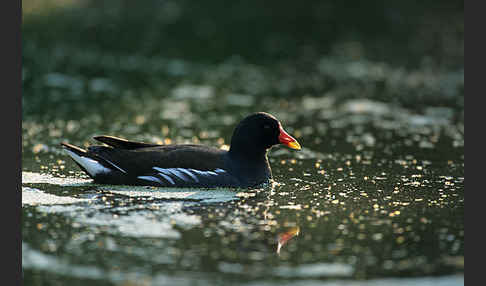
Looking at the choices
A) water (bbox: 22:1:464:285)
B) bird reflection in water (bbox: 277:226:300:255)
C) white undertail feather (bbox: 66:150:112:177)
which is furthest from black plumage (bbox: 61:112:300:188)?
bird reflection in water (bbox: 277:226:300:255)

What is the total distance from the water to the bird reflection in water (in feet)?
0.08

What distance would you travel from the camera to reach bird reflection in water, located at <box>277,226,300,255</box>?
8.45 m

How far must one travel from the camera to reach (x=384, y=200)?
10.5 m

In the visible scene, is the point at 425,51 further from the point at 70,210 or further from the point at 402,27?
the point at 70,210

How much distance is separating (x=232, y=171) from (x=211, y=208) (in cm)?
131

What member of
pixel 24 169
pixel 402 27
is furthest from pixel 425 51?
pixel 24 169

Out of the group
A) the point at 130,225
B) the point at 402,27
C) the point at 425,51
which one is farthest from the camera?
the point at 402,27

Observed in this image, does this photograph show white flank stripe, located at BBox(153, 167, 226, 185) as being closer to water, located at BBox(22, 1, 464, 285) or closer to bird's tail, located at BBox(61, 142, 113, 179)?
water, located at BBox(22, 1, 464, 285)

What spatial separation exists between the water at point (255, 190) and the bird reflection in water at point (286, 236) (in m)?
0.02

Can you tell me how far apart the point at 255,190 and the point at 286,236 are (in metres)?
2.23

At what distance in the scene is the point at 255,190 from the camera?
1092 centimetres

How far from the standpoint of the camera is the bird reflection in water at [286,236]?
8.45 meters

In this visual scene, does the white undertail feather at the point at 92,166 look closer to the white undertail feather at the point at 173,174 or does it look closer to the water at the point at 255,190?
the water at the point at 255,190

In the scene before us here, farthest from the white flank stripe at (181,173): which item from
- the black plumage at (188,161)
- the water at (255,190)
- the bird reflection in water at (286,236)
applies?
the bird reflection in water at (286,236)
